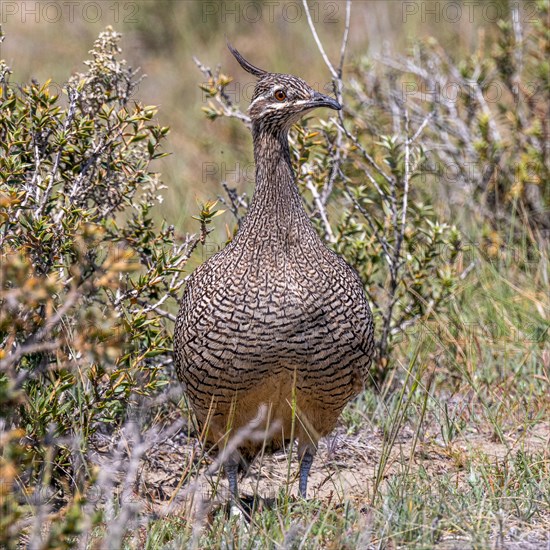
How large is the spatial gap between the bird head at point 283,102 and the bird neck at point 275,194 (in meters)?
0.06

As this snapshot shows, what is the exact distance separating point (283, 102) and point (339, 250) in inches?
65.9

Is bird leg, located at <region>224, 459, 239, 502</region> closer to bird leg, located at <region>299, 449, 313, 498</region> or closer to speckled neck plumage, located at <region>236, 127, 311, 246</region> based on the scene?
bird leg, located at <region>299, 449, 313, 498</region>

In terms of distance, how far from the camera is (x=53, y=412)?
4.46m

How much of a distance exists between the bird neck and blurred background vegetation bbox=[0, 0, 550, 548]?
20.3 inches

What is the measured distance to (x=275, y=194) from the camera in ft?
15.1

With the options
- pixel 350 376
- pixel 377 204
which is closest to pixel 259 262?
pixel 350 376

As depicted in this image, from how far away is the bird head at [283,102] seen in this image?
464 centimetres
